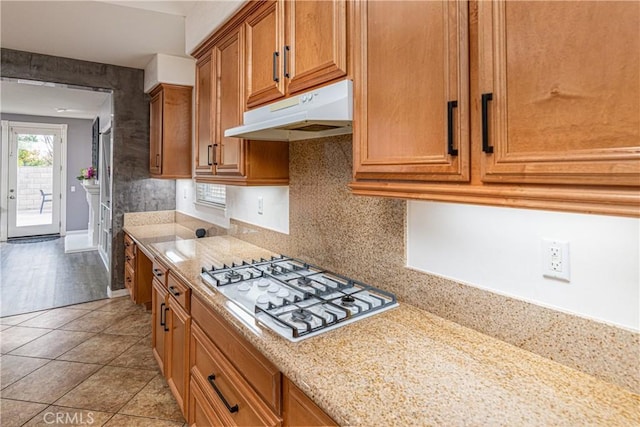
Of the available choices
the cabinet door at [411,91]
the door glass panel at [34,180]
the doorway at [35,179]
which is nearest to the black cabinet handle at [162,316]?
the cabinet door at [411,91]

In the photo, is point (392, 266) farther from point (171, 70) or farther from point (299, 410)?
point (171, 70)

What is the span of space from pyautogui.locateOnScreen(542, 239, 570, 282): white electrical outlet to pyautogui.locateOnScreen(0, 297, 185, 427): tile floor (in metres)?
2.10

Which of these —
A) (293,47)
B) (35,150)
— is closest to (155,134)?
(293,47)

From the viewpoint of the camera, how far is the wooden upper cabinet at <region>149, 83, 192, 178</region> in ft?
12.2

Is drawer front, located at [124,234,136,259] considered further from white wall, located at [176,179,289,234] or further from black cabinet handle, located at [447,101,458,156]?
black cabinet handle, located at [447,101,458,156]

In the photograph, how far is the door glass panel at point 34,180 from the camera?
7.17 metres

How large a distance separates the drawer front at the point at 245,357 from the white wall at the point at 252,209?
2.59 ft

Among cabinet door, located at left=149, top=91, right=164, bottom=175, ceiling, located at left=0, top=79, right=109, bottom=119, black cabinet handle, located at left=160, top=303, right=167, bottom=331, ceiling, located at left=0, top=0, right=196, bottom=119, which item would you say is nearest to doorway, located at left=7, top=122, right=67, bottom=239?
ceiling, located at left=0, top=79, right=109, bottom=119

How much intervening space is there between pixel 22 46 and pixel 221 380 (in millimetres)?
3911

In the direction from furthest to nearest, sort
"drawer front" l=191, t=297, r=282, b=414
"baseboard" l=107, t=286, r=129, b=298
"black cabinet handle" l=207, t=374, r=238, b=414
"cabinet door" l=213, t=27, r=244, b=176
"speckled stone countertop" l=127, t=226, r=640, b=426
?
"baseboard" l=107, t=286, r=129, b=298 → "cabinet door" l=213, t=27, r=244, b=176 → "black cabinet handle" l=207, t=374, r=238, b=414 → "drawer front" l=191, t=297, r=282, b=414 → "speckled stone countertop" l=127, t=226, r=640, b=426

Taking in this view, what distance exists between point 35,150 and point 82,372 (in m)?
6.81

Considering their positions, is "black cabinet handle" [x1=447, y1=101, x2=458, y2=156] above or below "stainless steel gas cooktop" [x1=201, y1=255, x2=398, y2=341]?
above

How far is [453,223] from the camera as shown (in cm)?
122

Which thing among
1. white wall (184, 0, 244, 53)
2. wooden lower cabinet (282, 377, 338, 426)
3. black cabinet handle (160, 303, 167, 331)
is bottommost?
black cabinet handle (160, 303, 167, 331)
